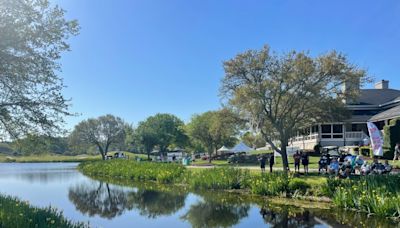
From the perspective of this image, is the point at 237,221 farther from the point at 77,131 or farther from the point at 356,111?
the point at 77,131

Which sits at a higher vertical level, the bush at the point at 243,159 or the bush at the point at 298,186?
the bush at the point at 243,159

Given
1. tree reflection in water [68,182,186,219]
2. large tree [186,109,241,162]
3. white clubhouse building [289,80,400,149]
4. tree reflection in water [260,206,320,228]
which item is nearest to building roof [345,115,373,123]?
white clubhouse building [289,80,400,149]

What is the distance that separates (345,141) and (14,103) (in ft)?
124

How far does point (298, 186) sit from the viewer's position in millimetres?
20031

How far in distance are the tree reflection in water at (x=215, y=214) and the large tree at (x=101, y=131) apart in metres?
79.6

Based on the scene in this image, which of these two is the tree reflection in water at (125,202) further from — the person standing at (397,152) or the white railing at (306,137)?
the white railing at (306,137)

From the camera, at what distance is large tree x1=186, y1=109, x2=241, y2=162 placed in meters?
27.6

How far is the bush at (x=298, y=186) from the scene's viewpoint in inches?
782

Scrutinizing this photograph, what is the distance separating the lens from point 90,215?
1825cm

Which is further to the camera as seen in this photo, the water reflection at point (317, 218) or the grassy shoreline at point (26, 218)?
the water reflection at point (317, 218)

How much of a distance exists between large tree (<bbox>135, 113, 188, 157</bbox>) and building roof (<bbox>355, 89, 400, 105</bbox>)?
125 feet

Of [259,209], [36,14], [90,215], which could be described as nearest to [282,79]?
[259,209]

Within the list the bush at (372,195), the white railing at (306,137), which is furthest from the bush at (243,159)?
the bush at (372,195)

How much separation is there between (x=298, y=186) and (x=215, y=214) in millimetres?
5378
